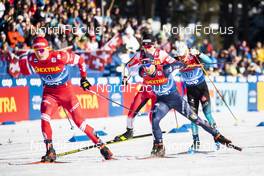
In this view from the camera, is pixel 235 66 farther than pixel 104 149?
Yes

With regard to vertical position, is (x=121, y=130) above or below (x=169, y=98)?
below

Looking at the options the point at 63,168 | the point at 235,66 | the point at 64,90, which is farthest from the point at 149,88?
the point at 235,66

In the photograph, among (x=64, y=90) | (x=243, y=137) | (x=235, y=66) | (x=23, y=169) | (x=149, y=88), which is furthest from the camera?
(x=235, y=66)

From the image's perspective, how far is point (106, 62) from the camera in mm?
25891

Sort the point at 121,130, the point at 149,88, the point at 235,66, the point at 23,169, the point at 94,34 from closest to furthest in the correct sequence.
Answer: the point at 23,169
the point at 149,88
the point at 121,130
the point at 94,34
the point at 235,66

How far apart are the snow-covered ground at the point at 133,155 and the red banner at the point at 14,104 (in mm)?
372

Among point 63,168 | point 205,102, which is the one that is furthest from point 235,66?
point 63,168

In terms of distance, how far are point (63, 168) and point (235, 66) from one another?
1725cm

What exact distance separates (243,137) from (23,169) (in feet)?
23.0

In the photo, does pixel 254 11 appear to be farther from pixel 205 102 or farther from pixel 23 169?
pixel 23 169

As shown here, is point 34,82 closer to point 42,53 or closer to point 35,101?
point 35,101

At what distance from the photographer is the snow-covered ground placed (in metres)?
12.1

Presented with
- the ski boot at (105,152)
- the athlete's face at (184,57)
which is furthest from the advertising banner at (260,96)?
the ski boot at (105,152)

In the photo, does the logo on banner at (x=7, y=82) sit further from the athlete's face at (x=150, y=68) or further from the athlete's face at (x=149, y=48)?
the athlete's face at (x=150, y=68)
